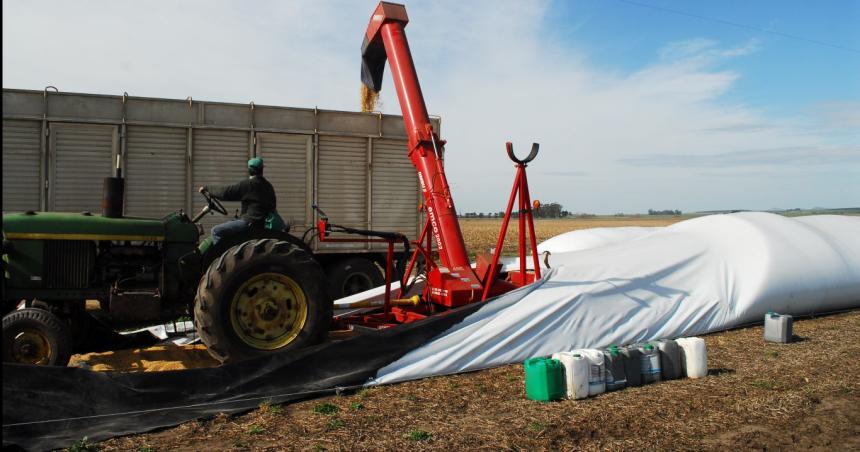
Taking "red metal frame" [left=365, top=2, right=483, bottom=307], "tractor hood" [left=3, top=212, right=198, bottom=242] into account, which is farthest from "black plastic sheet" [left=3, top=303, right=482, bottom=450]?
"tractor hood" [left=3, top=212, right=198, bottom=242]

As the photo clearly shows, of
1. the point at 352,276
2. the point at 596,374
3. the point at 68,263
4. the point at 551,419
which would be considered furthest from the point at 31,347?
the point at 352,276

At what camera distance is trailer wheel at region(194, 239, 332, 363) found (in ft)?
17.0

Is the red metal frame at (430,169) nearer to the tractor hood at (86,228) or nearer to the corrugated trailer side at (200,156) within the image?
the tractor hood at (86,228)

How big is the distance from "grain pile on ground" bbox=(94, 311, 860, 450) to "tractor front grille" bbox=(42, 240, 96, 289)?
2055 mm

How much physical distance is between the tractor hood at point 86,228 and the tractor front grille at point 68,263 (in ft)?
0.29

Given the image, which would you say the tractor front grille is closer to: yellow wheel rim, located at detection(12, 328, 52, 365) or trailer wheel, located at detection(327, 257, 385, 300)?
yellow wheel rim, located at detection(12, 328, 52, 365)

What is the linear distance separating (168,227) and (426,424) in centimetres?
309

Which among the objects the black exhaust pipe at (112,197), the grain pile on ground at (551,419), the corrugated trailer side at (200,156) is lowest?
the grain pile on ground at (551,419)

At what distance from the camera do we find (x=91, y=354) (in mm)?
6059

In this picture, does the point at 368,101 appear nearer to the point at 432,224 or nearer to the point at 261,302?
the point at 432,224

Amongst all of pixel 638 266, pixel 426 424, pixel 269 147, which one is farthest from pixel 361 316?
pixel 269 147

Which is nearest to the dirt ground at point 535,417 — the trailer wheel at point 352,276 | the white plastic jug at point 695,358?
the white plastic jug at point 695,358

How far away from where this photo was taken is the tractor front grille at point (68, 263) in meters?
5.50

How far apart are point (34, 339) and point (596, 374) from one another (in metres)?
4.51
